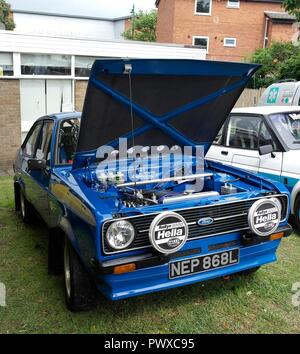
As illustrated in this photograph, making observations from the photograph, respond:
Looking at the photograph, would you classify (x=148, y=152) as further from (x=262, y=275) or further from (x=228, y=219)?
(x=262, y=275)

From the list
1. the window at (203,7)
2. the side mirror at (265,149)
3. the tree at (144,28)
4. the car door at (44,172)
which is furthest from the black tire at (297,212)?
the tree at (144,28)

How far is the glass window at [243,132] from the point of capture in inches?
231

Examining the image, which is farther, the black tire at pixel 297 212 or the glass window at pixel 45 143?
the black tire at pixel 297 212

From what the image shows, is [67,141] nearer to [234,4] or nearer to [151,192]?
[151,192]

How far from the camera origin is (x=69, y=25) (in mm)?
51594

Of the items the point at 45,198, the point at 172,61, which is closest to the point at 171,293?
the point at 45,198

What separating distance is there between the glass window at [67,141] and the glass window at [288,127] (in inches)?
112

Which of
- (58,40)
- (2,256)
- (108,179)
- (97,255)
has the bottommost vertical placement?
(2,256)

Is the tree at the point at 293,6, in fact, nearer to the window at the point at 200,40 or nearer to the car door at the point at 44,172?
the car door at the point at 44,172

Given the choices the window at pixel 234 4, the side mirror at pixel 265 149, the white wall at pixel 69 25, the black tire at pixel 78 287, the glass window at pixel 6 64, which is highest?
the white wall at pixel 69 25

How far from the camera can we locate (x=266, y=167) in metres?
5.50

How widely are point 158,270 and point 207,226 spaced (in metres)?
Result: 0.53

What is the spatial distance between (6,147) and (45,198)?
709cm
